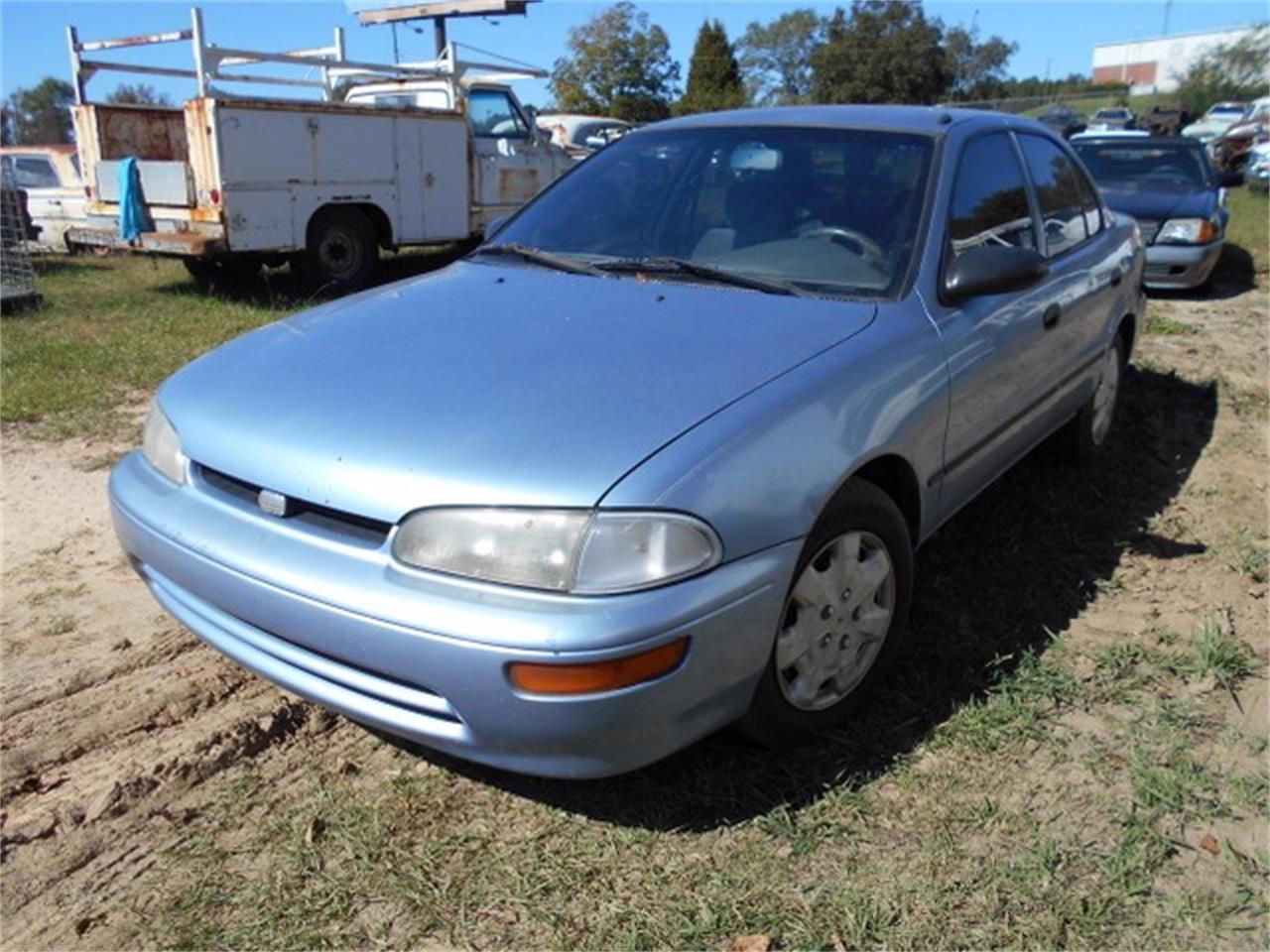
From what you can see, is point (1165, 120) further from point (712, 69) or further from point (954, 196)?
point (954, 196)

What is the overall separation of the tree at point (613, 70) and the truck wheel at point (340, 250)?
Result: 29854 mm

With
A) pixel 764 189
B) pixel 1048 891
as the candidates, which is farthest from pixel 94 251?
pixel 1048 891

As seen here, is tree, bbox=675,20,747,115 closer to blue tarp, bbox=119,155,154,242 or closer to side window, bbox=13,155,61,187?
side window, bbox=13,155,61,187

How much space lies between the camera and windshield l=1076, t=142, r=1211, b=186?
10234 mm

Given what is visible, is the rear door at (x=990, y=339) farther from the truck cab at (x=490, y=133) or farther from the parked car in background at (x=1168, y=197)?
the truck cab at (x=490, y=133)

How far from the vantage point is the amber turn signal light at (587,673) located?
200cm

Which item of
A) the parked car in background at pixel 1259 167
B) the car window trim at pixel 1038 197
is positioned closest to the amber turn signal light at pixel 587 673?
the car window trim at pixel 1038 197

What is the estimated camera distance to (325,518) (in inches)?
90.7

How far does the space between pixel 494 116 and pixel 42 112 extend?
59.8m

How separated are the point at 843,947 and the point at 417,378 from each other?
1.56m

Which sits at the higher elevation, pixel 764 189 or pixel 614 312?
pixel 764 189

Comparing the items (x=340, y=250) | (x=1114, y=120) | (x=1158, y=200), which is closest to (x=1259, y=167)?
(x=1114, y=120)

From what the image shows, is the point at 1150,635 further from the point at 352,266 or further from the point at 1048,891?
the point at 352,266

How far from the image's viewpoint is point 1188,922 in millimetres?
2172
